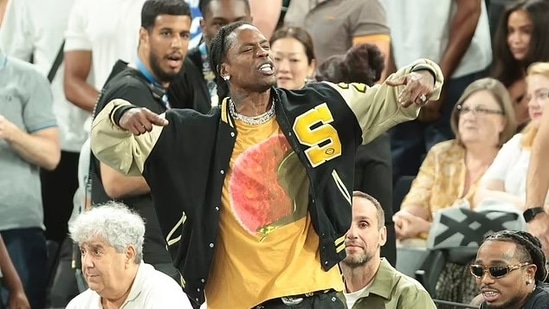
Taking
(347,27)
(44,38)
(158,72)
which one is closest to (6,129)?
(158,72)

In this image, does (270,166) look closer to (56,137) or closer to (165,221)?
(165,221)

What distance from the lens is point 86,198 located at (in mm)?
6398

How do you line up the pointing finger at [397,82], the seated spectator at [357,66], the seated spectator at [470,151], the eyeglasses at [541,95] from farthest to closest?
the seated spectator at [470,151]
the eyeglasses at [541,95]
the seated spectator at [357,66]
the pointing finger at [397,82]

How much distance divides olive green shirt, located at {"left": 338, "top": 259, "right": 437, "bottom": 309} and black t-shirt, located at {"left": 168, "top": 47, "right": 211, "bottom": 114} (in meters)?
1.33

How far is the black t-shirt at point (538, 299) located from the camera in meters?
5.38

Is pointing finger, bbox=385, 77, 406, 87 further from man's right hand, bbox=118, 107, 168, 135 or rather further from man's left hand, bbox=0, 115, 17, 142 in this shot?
man's left hand, bbox=0, 115, 17, 142

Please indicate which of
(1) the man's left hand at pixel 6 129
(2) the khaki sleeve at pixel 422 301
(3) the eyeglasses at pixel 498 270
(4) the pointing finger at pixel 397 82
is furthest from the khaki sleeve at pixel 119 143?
(1) the man's left hand at pixel 6 129

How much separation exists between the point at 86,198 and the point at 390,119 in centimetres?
202

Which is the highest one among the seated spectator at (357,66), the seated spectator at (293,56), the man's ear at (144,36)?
the man's ear at (144,36)

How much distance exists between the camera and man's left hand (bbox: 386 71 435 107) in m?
4.64

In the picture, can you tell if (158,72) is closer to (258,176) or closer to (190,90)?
(190,90)

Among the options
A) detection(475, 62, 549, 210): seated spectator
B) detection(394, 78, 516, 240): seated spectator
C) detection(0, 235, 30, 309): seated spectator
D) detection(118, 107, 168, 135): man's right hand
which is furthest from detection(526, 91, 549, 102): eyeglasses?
detection(118, 107, 168, 135): man's right hand

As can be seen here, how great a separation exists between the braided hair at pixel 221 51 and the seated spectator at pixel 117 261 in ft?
2.45

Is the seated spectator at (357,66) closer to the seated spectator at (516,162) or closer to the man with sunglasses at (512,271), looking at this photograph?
the seated spectator at (516,162)
